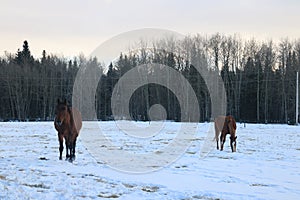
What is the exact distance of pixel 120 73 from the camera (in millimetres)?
64812

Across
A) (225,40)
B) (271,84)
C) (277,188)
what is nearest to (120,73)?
(225,40)

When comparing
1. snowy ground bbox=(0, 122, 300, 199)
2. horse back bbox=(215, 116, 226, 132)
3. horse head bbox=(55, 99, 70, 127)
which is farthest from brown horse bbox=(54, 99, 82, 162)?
horse back bbox=(215, 116, 226, 132)

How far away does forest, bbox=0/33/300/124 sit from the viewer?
5650 cm

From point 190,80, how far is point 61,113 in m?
48.7

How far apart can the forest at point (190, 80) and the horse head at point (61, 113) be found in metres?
44.4

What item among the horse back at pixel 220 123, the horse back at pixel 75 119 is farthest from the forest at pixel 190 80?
the horse back at pixel 75 119

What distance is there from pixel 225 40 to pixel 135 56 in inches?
616

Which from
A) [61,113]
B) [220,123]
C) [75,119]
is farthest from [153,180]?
[220,123]

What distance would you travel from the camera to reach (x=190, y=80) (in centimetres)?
5797

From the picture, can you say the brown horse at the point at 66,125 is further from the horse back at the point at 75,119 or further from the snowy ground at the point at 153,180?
the snowy ground at the point at 153,180

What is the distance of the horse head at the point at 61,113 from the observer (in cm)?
1009

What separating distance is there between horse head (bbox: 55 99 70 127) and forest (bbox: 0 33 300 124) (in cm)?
4438

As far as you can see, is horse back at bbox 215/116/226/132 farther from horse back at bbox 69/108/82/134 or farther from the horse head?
the horse head

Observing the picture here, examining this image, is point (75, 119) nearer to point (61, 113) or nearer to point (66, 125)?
point (66, 125)
